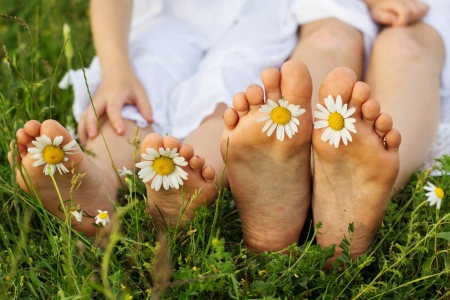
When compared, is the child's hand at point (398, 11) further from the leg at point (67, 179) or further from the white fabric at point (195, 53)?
the leg at point (67, 179)

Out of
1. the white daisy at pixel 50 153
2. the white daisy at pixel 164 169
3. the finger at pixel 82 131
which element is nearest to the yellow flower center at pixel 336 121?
the white daisy at pixel 164 169

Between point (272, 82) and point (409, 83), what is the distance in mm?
564

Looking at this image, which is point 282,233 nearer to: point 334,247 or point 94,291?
point 334,247

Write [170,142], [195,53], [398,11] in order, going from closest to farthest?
[170,142] → [398,11] → [195,53]

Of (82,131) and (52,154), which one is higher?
(52,154)

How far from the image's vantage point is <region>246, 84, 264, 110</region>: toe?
105 centimetres

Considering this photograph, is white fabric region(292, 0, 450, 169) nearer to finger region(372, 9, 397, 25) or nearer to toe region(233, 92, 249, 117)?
finger region(372, 9, 397, 25)

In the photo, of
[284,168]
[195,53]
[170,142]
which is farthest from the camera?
[195,53]

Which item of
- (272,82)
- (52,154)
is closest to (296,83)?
(272,82)

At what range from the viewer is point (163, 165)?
3.40 ft

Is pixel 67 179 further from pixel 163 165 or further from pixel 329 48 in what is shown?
pixel 329 48

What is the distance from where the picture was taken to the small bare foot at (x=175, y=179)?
102 centimetres

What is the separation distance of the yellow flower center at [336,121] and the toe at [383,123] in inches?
2.9

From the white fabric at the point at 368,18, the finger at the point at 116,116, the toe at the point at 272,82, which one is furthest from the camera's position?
the white fabric at the point at 368,18
